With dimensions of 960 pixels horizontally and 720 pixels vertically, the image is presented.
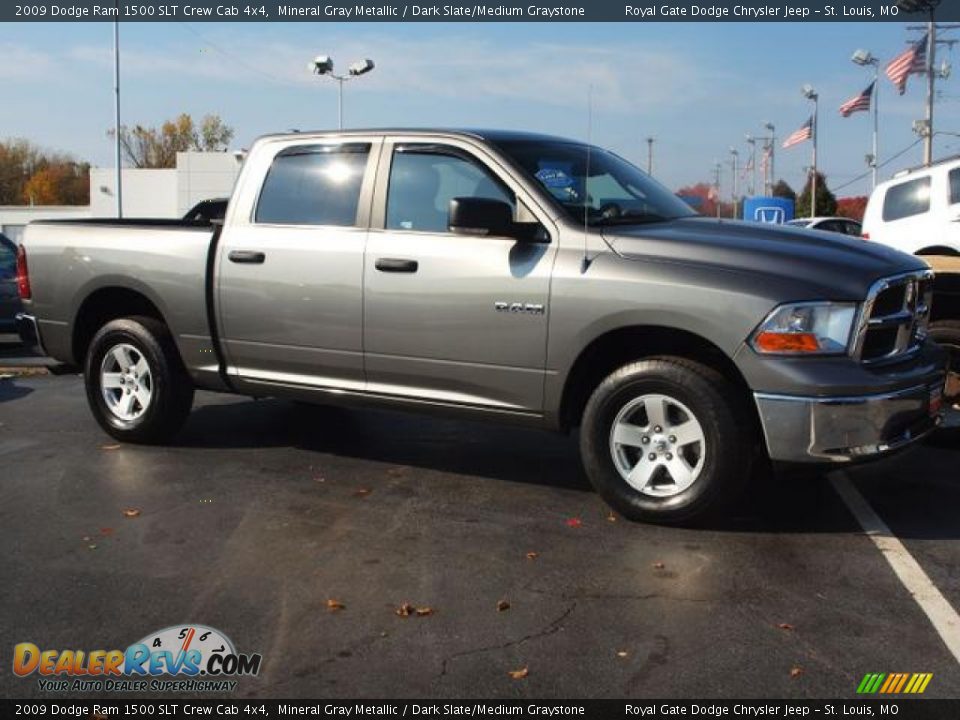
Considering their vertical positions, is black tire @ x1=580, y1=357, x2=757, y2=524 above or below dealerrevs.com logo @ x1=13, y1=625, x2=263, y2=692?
above

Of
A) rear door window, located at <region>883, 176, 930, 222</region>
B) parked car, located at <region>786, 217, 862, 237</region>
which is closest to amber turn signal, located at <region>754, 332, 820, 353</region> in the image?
rear door window, located at <region>883, 176, 930, 222</region>

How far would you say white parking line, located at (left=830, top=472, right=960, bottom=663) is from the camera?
11.6ft

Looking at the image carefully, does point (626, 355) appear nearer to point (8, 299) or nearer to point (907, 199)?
point (907, 199)

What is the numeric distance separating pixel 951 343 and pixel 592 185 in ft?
8.89

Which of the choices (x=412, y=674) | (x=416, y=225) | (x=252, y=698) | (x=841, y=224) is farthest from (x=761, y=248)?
(x=841, y=224)

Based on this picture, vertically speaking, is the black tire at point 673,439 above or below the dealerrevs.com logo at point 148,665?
above

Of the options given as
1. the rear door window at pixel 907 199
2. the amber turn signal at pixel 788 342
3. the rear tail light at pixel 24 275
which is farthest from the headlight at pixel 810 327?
the rear door window at pixel 907 199

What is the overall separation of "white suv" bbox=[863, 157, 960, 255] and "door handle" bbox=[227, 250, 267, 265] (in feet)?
21.9

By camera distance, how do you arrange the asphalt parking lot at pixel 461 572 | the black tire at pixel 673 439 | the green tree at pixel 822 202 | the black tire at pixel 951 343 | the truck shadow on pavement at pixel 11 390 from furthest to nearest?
the green tree at pixel 822 202 → the truck shadow on pavement at pixel 11 390 → the black tire at pixel 951 343 → the black tire at pixel 673 439 → the asphalt parking lot at pixel 461 572

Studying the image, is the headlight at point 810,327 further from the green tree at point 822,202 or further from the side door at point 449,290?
the green tree at point 822,202

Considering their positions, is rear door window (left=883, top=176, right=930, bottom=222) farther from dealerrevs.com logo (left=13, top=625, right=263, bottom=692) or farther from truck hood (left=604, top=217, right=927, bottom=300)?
dealerrevs.com logo (left=13, top=625, right=263, bottom=692)

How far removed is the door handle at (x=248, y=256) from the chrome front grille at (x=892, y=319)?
339cm

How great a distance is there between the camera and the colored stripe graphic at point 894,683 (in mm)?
3055

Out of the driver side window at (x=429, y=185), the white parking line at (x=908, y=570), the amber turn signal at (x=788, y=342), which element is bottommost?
the white parking line at (x=908, y=570)
